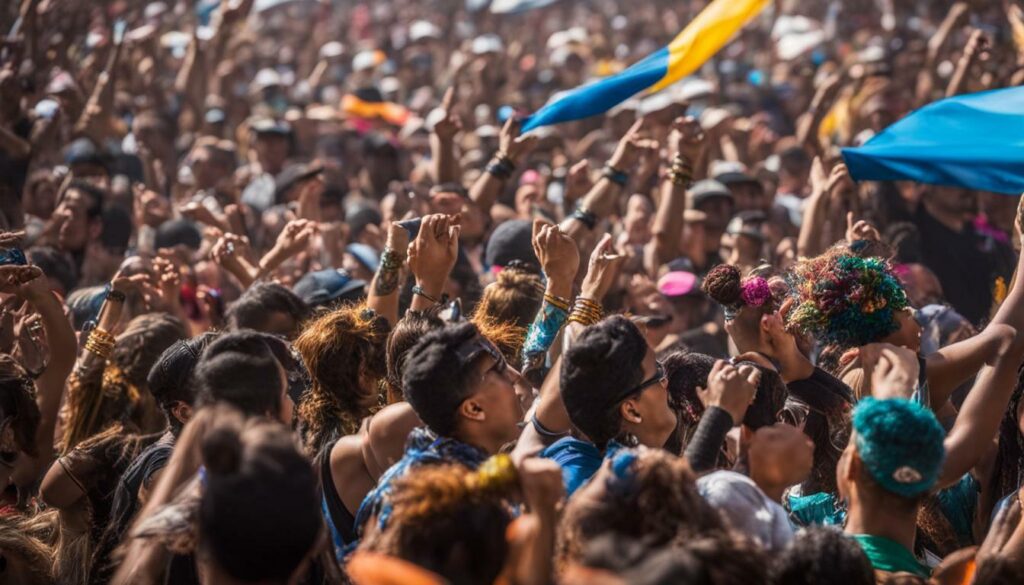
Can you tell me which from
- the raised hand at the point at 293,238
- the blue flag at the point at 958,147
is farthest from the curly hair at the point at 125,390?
the blue flag at the point at 958,147

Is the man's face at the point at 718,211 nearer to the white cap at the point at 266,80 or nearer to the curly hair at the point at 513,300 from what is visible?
the curly hair at the point at 513,300

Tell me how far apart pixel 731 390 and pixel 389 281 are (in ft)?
7.27

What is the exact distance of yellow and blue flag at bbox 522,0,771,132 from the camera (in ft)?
25.7

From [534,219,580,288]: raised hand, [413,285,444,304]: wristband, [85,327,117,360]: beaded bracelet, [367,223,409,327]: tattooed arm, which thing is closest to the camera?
[534,219,580,288]: raised hand

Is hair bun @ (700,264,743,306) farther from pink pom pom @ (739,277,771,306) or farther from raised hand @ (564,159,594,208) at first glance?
raised hand @ (564,159,594,208)

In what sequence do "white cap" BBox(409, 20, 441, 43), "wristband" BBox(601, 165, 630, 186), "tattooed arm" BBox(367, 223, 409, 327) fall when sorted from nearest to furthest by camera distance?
"tattooed arm" BBox(367, 223, 409, 327), "wristband" BBox(601, 165, 630, 186), "white cap" BBox(409, 20, 441, 43)

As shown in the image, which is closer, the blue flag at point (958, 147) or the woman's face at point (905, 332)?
the woman's face at point (905, 332)

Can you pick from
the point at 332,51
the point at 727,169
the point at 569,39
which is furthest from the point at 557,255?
the point at 332,51

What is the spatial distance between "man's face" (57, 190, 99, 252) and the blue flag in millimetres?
4778

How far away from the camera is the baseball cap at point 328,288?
6711mm

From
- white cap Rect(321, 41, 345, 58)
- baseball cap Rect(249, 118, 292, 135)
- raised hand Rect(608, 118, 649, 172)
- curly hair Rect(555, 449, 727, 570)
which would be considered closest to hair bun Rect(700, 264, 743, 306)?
curly hair Rect(555, 449, 727, 570)

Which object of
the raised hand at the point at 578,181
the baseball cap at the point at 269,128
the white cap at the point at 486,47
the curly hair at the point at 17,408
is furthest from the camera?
the white cap at the point at 486,47

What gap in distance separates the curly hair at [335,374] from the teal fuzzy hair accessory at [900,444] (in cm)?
203

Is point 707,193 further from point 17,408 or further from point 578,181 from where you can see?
point 17,408
